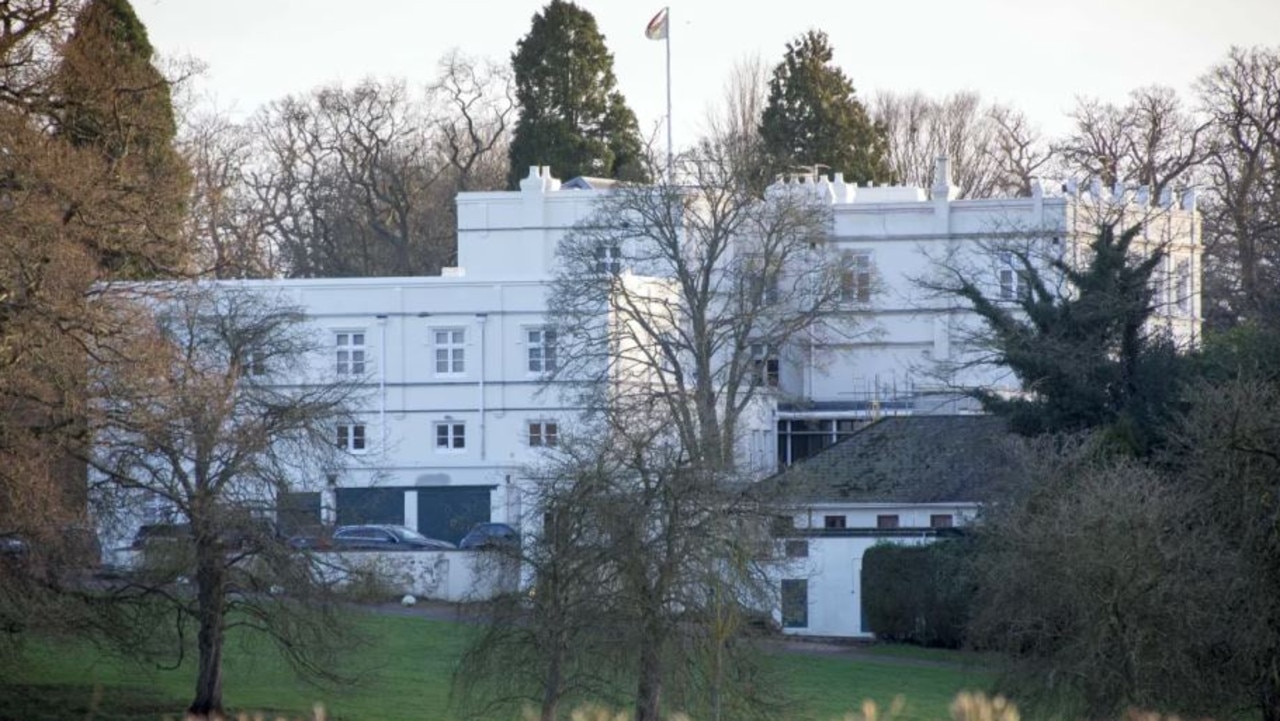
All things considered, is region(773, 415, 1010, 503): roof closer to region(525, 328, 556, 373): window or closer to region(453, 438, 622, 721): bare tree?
region(525, 328, 556, 373): window

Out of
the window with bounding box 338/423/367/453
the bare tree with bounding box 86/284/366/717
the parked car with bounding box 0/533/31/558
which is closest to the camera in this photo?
the parked car with bounding box 0/533/31/558

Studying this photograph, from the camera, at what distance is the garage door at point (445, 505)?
2559 inches

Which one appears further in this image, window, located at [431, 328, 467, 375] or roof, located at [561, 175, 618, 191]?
roof, located at [561, 175, 618, 191]

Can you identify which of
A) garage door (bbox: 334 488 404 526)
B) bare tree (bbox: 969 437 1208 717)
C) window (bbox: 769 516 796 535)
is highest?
garage door (bbox: 334 488 404 526)

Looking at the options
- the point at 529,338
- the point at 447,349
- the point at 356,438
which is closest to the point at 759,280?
the point at 529,338

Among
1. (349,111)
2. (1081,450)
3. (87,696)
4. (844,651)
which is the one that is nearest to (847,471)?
(844,651)

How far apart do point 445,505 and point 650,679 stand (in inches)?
1338

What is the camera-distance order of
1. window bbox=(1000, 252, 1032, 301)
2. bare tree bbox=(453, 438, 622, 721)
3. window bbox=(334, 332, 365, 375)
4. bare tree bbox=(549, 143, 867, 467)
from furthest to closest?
window bbox=(1000, 252, 1032, 301)
window bbox=(334, 332, 365, 375)
bare tree bbox=(549, 143, 867, 467)
bare tree bbox=(453, 438, 622, 721)

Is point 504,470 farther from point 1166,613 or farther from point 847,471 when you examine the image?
point 1166,613

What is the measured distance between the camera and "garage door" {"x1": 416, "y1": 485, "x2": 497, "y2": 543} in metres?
65.0

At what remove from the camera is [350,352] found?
216 ft

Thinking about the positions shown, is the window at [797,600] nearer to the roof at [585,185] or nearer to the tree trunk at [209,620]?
the tree trunk at [209,620]

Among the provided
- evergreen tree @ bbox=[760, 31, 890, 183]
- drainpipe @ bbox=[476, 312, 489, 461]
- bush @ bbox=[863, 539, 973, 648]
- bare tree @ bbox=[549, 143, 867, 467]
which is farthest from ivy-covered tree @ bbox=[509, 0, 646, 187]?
bush @ bbox=[863, 539, 973, 648]

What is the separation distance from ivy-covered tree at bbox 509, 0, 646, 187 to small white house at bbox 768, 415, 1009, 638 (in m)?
26.2
